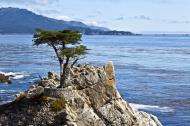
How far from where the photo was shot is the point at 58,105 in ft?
165

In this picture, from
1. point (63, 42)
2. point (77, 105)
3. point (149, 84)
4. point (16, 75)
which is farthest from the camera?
point (16, 75)

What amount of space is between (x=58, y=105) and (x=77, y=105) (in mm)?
2078

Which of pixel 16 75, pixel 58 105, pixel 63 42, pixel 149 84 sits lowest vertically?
pixel 16 75

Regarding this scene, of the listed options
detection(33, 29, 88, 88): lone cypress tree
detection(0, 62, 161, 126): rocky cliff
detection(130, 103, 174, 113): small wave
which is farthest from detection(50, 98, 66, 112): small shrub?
detection(130, 103, 174, 113): small wave

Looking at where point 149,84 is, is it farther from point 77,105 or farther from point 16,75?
point 77,105

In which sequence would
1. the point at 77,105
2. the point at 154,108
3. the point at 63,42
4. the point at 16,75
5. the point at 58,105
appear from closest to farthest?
the point at 58,105 < the point at 77,105 < the point at 63,42 < the point at 154,108 < the point at 16,75

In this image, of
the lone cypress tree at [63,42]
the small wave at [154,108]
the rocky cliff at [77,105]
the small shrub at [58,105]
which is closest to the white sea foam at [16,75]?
the small wave at [154,108]

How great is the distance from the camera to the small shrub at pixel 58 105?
50188 millimetres

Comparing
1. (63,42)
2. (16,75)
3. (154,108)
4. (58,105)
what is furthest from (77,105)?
(16,75)

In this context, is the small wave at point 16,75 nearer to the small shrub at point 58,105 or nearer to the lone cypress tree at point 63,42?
the lone cypress tree at point 63,42

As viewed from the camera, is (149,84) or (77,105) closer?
(77,105)

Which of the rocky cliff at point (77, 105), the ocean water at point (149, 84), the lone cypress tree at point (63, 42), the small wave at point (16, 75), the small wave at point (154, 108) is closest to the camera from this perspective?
the rocky cliff at point (77, 105)

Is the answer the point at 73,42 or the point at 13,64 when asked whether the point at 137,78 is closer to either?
the point at 13,64

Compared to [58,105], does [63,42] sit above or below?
above
